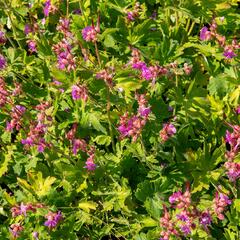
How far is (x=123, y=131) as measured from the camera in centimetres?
296

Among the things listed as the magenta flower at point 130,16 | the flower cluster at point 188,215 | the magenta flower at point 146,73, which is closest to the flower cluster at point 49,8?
the magenta flower at point 130,16

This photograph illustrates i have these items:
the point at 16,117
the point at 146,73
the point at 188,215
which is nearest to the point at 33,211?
the point at 16,117

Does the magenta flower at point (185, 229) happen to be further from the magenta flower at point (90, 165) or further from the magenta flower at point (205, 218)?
the magenta flower at point (90, 165)

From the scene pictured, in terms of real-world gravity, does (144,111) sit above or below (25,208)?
above

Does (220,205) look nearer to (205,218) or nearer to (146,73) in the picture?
(205,218)

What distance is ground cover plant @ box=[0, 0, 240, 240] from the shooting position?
3.12 meters

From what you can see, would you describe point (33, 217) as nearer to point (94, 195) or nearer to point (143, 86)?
point (94, 195)

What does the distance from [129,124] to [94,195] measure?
0.94 meters

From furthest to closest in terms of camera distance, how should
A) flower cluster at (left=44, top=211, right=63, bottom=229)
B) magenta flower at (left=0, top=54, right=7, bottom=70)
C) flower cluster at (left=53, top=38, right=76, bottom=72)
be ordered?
magenta flower at (left=0, top=54, right=7, bottom=70) → flower cluster at (left=44, top=211, right=63, bottom=229) → flower cluster at (left=53, top=38, right=76, bottom=72)

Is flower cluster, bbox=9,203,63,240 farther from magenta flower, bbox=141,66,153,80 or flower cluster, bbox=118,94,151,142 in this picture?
magenta flower, bbox=141,66,153,80

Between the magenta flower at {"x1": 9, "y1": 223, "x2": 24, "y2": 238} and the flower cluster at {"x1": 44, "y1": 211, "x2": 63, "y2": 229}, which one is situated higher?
the flower cluster at {"x1": 44, "y1": 211, "x2": 63, "y2": 229}

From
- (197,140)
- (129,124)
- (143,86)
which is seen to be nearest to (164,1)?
(143,86)

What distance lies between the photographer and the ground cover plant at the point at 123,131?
3.12m

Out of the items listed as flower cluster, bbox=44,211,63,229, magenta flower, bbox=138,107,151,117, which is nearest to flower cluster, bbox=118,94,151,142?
magenta flower, bbox=138,107,151,117
